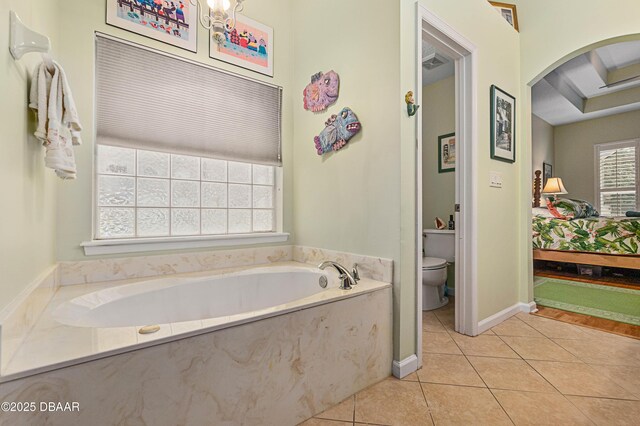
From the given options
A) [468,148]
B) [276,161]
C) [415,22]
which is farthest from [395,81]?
[276,161]

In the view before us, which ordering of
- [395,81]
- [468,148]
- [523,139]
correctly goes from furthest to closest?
[523,139], [468,148], [395,81]

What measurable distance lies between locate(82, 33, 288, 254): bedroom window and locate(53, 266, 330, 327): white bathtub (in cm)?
33

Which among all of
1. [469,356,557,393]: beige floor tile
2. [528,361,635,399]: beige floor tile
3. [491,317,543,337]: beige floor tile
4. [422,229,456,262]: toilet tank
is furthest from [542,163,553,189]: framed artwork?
[469,356,557,393]: beige floor tile

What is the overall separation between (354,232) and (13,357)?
5.19 feet

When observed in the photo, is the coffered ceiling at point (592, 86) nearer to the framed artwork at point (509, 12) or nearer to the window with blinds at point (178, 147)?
the framed artwork at point (509, 12)

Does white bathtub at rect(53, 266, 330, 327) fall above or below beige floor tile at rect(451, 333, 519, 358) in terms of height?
above

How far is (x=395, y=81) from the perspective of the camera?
1669 mm

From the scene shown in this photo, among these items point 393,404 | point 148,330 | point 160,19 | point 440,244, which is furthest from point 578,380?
point 160,19

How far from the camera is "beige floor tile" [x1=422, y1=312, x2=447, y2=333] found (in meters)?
2.31

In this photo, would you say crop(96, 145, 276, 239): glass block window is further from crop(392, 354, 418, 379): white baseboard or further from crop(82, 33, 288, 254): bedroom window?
crop(392, 354, 418, 379): white baseboard

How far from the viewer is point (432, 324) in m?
2.44

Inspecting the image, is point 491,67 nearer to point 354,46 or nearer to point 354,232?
point 354,46

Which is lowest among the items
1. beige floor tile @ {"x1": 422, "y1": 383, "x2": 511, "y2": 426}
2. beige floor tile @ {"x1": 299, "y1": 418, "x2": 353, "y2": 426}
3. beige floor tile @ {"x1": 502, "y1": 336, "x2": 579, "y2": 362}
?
beige floor tile @ {"x1": 299, "y1": 418, "x2": 353, "y2": 426}

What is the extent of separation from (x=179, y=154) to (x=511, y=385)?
2.43 meters
